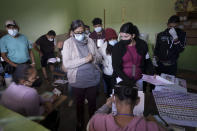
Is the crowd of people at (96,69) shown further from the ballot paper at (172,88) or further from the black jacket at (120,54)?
the ballot paper at (172,88)

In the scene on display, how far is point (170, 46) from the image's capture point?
102 inches

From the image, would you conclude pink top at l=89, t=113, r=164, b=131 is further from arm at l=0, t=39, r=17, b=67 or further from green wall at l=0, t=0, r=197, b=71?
green wall at l=0, t=0, r=197, b=71

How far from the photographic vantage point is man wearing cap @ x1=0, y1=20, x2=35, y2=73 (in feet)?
8.05

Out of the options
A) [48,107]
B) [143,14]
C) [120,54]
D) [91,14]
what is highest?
[91,14]

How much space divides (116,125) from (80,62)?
103 cm

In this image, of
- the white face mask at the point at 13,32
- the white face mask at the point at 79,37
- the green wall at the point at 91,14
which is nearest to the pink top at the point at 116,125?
the white face mask at the point at 79,37

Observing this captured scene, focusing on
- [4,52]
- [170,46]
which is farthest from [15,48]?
[170,46]

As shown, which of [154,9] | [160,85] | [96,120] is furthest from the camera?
[154,9]

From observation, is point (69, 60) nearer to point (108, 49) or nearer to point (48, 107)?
point (48, 107)

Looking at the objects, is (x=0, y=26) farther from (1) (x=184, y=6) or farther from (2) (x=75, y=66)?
(1) (x=184, y=6)

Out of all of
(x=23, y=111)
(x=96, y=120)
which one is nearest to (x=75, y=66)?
(x=23, y=111)

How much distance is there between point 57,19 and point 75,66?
395cm

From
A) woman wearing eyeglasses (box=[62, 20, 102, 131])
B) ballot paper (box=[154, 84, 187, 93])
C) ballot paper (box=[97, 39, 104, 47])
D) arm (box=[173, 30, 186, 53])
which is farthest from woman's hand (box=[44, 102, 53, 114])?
arm (box=[173, 30, 186, 53])

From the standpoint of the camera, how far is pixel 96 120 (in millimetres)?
991
